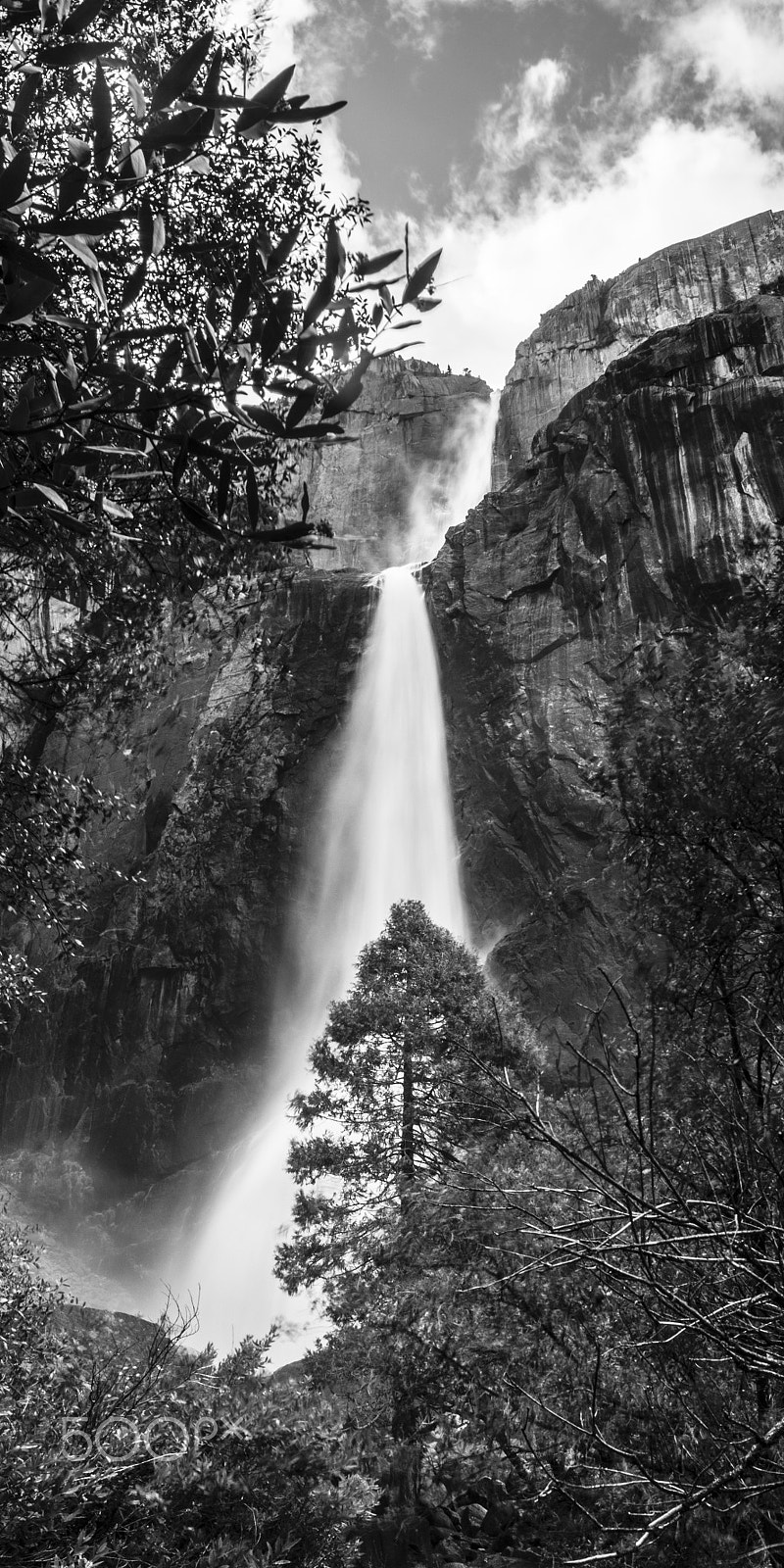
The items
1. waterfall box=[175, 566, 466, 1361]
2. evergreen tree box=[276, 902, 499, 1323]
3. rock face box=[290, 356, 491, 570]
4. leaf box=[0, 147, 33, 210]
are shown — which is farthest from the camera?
rock face box=[290, 356, 491, 570]

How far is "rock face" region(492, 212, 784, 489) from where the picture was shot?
166ft

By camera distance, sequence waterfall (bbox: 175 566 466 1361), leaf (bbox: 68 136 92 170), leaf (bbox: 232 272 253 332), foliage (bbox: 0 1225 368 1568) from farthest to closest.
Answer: waterfall (bbox: 175 566 466 1361), foliage (bbox: 0 1225 368 1568), leaf (bbox: 232 272 253 332), leaf (bbox: 68 136 92 170)

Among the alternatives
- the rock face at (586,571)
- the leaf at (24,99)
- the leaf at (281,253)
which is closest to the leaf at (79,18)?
the leaf at (24,99)

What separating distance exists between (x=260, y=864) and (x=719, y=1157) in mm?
29794

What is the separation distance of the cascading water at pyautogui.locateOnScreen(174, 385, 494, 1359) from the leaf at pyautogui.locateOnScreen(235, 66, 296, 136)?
2729 centimetres

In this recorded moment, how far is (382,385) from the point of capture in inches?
2414

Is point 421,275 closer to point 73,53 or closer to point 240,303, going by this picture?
point 240,303

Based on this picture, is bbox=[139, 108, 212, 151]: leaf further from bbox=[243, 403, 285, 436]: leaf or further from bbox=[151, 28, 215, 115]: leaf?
bbox=[243, 403, 285, 436]: leaf

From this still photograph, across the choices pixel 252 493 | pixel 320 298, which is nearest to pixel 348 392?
pixel 320 298

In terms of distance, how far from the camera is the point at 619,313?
2094 inches

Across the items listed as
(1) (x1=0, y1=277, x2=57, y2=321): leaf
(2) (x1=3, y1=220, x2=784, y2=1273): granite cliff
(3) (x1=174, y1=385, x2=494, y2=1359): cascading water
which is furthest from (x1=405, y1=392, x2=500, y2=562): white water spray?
(1) (x1=0, y1=277, x2=57, y2=321): leaf

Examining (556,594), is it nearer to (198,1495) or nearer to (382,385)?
(198,1495)

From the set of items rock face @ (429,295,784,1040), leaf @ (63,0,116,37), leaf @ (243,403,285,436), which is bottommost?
leaf @ (243,403,285,436)

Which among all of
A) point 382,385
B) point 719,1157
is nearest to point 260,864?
point 719,1157
